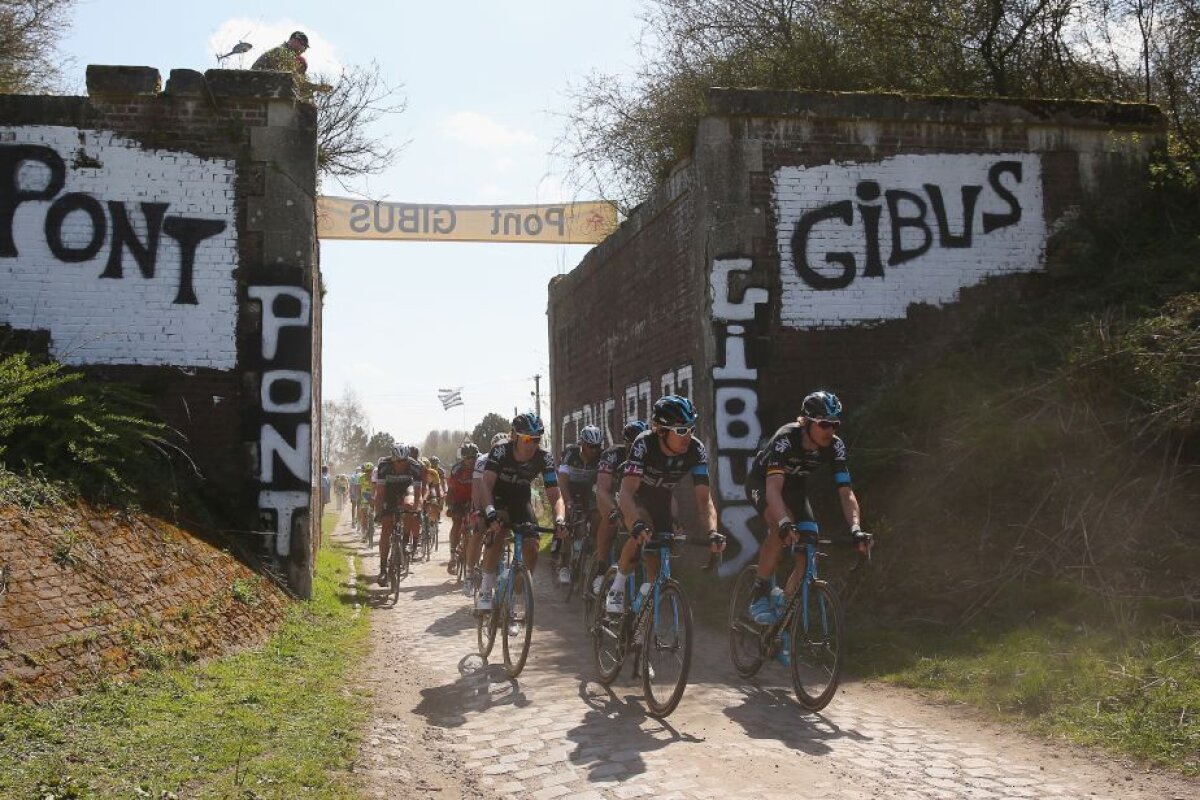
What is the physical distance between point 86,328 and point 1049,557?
9893 mm

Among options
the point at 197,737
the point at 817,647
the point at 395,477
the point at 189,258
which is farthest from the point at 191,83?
the point at 817,647

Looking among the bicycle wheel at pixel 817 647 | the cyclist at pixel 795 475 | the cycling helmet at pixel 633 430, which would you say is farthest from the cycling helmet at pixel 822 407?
the cycling helmet at pixel 633 430

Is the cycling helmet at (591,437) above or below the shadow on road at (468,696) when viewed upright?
above

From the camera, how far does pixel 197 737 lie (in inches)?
243

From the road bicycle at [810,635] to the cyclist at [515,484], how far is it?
2.13m

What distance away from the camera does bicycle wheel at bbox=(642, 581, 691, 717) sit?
6.93 metres

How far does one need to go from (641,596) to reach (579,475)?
5195 millimetres

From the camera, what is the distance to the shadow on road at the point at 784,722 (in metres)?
6.50

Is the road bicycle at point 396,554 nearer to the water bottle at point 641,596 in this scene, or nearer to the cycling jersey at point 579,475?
the cycling jersey at point 579,475

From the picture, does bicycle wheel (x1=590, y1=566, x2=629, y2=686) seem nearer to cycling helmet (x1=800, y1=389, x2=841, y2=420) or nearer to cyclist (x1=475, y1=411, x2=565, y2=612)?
cyclist (x1=475, y1=411, x2=565, y2=612)

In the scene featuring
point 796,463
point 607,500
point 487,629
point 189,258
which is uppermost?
point 189,258

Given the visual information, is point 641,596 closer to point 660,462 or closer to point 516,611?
point 660,462

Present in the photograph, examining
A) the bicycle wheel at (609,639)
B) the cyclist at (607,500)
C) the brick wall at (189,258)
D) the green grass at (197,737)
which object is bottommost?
the green grass at (197,737)

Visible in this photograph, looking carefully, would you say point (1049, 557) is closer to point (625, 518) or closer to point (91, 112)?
point (625, 518)
